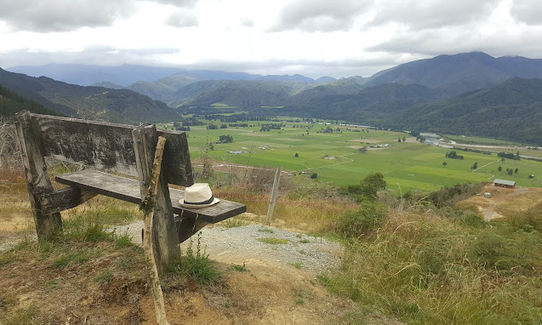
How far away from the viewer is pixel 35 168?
4027 millimetres

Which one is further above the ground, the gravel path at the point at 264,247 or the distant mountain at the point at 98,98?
the distant mountain at the point at 98,98

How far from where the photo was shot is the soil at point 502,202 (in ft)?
82.6

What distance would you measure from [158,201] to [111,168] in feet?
2.70

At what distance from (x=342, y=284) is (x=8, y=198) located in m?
9.62

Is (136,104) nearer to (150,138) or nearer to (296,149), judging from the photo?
(296,149)

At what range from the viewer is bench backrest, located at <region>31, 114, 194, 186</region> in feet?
10.4

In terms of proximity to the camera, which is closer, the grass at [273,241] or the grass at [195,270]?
the grass at [195,270]

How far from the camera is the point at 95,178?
4750 millimetres

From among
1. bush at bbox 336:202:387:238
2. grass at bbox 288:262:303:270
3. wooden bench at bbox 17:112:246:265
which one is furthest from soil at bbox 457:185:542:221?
wooden bench at bbox 17:112:246:265

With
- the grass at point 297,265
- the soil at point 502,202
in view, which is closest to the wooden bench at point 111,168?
the grass at point 297,265

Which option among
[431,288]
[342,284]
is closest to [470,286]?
[431,288]

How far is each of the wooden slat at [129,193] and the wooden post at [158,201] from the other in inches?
13.6

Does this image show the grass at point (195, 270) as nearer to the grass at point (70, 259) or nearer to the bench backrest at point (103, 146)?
the bench backrest at point (103, 146)

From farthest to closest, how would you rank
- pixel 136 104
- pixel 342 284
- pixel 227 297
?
1. pixel 136 104
2. pixel 342 284
3. pixel 227 297
